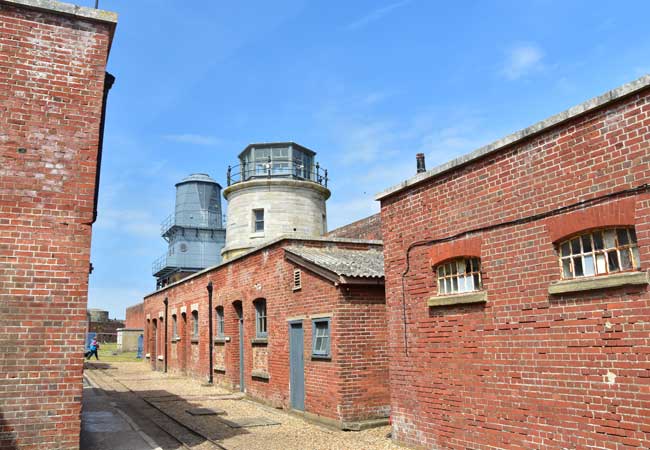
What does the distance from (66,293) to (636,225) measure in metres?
7.01

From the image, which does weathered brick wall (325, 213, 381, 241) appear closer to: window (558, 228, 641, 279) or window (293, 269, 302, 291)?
window (293, 269, 302, 291)

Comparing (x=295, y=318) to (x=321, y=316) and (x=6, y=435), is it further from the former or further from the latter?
(x=6, y=435)

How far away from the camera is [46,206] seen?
283 inches

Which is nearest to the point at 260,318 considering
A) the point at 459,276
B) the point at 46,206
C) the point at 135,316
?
the point at 459,276

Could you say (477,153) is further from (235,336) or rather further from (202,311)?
(202,311)

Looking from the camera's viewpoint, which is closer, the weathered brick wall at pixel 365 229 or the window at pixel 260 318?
the window at pixel 260 318

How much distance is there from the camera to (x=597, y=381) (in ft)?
19.6

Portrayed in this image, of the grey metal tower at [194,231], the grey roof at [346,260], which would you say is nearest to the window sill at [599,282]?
the grey roof at [346,260]

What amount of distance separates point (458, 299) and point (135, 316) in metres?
44.9

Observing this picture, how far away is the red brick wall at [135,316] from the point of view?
4581 centimetres

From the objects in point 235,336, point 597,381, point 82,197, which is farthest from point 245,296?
point 597,381

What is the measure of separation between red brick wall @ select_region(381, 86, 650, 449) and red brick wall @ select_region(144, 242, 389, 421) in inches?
69.5

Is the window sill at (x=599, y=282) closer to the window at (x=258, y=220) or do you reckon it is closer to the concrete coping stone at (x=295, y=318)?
the concrete coping stone at (x=295, y=318)

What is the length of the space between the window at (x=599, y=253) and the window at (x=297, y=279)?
23.1 feet
